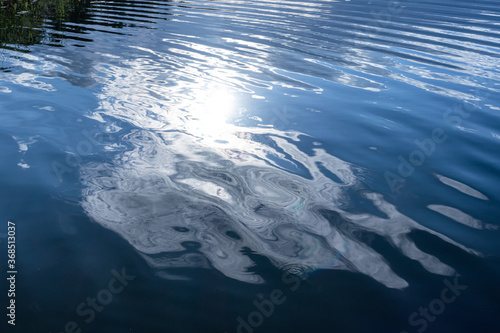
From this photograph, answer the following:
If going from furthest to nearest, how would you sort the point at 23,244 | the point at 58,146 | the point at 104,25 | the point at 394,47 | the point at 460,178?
the point at 104,25 → the point at 394,47 → the point at 58,146 → the point at 460,178 → the point at 23,244

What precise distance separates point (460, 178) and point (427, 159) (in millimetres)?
471

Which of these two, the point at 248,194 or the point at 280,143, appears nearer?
the point at 248,194

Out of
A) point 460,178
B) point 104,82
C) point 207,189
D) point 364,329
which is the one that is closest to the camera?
point 364,329

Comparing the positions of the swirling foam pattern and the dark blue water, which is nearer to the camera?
the dark blue water

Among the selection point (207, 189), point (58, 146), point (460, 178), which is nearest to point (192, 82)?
point (58, 146)

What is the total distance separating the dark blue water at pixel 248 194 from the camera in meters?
2.46

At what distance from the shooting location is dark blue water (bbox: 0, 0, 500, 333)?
2463mm

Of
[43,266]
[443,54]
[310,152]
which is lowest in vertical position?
[43,266]

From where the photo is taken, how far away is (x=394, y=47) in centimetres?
998

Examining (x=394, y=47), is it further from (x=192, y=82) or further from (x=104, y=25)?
(x=104, y=25)

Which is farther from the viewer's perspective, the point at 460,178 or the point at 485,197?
the point at 460,178

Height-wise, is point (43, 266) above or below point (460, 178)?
below

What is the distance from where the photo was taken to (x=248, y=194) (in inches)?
143

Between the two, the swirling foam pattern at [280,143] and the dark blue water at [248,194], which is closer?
the dark blue water at [248,194]
